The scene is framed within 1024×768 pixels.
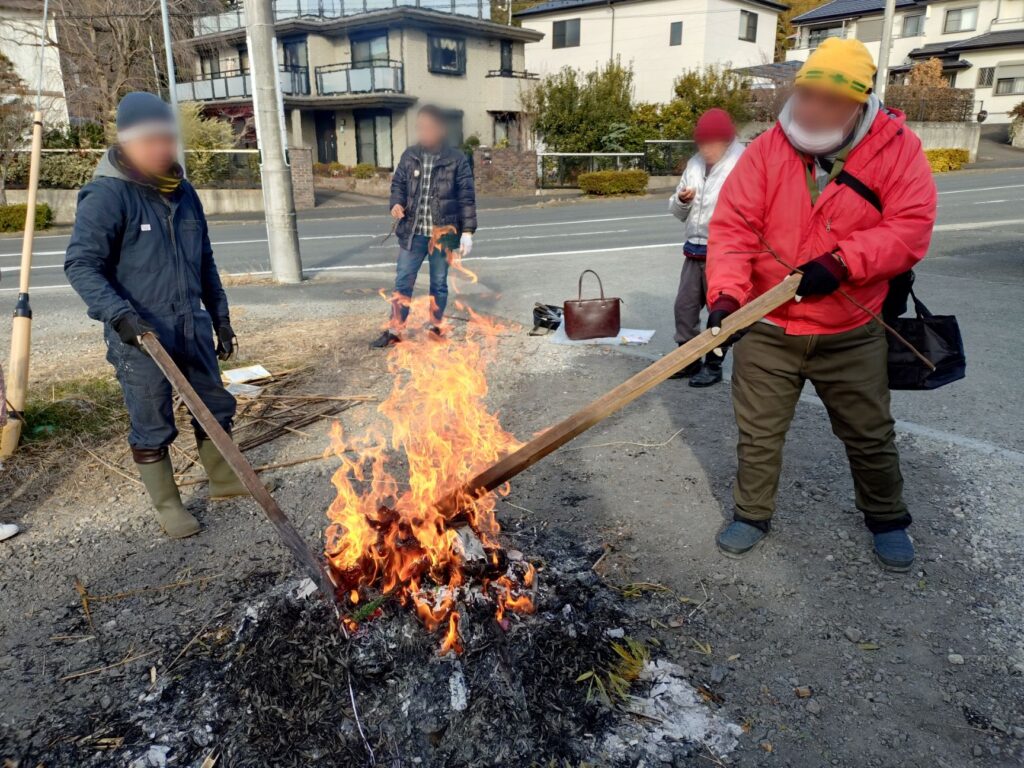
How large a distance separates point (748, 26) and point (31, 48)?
3437 centimetres

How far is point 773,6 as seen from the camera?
4175 cm

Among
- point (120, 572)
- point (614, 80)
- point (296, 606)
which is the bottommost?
point (120, 572)

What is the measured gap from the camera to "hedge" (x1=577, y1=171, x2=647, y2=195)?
26875mm

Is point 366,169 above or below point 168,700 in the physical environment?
above

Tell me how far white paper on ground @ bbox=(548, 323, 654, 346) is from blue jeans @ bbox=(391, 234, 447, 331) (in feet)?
3.93

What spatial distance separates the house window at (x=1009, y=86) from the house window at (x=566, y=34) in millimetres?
26801

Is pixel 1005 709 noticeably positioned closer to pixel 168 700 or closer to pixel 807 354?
pixel 807 354

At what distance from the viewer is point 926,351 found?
3393 millimetres

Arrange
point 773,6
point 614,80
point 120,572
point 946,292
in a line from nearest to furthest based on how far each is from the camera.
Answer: point 120,572
point 946,292
point 614,80
point 773,6

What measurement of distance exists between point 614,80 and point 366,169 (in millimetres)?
12073

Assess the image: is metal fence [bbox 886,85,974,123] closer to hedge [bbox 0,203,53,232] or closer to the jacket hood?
hedge [bbox 0,203,53,232]

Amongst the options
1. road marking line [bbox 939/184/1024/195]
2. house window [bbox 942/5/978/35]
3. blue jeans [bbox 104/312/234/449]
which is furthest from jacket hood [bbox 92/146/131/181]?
house window [bbox 942/5/978/35]

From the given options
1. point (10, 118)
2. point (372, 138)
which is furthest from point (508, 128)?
point (10, 118)

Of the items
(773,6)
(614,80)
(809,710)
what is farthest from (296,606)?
(773,6)
